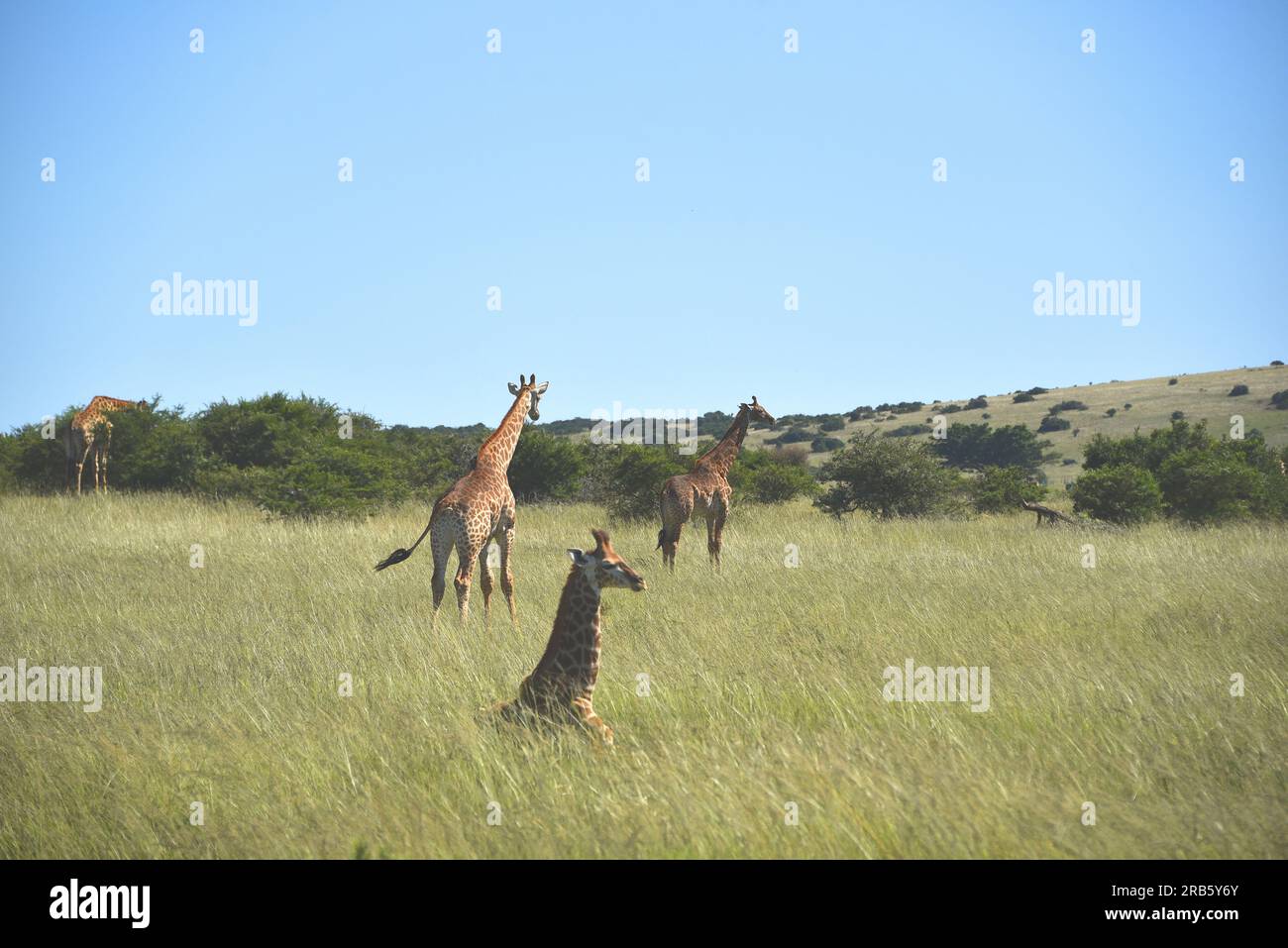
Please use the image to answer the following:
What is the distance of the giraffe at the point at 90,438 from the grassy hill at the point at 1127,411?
3146 cm

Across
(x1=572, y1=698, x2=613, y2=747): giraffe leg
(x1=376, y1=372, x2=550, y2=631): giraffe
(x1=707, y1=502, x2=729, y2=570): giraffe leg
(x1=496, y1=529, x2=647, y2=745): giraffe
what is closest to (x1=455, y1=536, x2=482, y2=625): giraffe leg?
(x1=376, y1=372, x2=550, y2=631): giraffe

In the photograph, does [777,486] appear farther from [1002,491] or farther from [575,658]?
[575,658]

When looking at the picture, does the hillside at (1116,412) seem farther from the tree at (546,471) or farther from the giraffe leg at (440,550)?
the giraffe leg at (440,550)

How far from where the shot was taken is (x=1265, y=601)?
28.3 ft

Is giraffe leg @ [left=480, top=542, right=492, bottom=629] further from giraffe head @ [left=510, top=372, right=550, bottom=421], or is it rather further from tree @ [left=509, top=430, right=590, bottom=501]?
tree @ [left=509, top=430, right=590, bottom=501]

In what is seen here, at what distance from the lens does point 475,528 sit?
31.3 ft

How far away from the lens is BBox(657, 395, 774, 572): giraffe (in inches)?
531

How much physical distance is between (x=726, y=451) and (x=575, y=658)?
32.3ft

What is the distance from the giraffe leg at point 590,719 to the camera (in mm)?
5285

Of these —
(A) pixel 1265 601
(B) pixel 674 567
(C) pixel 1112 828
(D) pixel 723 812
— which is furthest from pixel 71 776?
(A) pixel 1265 601

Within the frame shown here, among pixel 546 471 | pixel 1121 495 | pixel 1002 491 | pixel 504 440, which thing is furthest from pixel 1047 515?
pixel 546 471

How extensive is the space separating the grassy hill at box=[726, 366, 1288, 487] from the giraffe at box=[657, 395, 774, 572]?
25958 mm
